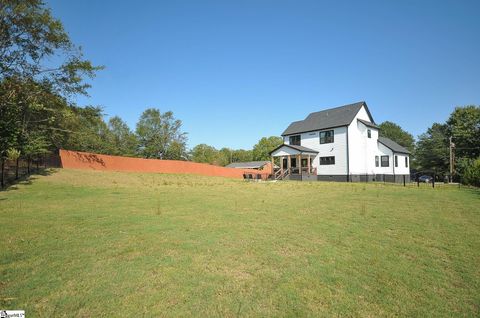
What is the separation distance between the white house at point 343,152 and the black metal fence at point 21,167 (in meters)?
23.4

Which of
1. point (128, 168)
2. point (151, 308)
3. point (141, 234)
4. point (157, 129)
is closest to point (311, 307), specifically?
point (151, 308)

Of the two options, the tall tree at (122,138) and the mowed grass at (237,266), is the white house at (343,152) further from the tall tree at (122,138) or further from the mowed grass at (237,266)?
the tall tree at (122,138)

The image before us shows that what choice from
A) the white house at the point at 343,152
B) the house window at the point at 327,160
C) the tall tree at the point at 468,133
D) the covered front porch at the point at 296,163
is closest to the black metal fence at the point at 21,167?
the covered front porch at the point at 296,163

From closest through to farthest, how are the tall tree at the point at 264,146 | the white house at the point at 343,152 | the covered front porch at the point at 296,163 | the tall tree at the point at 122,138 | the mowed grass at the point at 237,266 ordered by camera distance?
the mowed grass at the point at 237,266 → the white house at the point at 343,152 → the covered front porch at the point at 296,163 → the tall tree at the point at 122,138 → the tall tree at the point at 264,146

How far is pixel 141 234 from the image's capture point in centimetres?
569

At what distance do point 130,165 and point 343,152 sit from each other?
25491 mm

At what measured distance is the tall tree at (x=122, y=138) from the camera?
5772cm

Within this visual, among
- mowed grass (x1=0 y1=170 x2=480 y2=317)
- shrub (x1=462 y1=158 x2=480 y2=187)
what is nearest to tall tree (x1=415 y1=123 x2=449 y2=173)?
shrub (x1=462 y1=158 x2=480 y2=187)

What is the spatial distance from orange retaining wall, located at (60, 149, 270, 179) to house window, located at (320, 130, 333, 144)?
14378 mm

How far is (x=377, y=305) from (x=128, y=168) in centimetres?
3134

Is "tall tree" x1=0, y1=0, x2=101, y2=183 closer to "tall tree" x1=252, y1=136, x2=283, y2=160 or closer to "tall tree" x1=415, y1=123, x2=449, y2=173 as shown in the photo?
"tall tree" x1=415, y1=123, x2=449, y2=173

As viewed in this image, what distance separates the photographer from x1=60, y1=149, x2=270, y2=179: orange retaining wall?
2588 centimetres

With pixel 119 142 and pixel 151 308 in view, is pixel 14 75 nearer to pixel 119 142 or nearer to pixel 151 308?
pixel 151 308

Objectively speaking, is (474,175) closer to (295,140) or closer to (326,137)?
(326,137)
